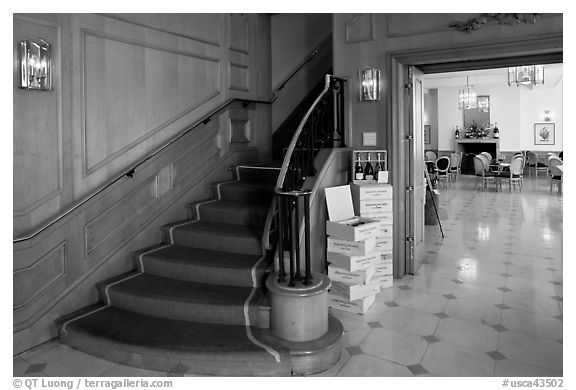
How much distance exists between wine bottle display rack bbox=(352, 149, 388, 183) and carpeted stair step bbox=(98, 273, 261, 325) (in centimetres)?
200

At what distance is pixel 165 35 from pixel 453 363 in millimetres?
4414

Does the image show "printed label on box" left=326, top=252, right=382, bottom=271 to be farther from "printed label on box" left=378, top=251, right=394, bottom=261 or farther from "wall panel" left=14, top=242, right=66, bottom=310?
"wall panel" left=14, top=242, right=66, bottom=310

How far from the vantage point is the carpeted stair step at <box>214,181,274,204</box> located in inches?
203

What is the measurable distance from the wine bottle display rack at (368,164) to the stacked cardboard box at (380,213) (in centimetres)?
18

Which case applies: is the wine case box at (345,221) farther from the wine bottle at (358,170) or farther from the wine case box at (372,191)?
the wine bottle at (358,170)

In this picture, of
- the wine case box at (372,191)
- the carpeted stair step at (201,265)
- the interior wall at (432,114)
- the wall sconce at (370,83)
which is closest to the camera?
the carpeted stair step at (201,265)

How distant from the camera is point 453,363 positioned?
3199 millimetres

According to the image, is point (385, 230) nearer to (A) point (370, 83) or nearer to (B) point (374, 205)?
(B) point (374, 205)

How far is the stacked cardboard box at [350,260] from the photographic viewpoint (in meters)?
4.13

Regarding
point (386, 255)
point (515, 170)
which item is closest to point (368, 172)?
point (386, 255)

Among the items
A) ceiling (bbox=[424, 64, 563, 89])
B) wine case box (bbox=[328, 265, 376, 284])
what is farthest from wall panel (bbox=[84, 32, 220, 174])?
ceiling (bbox=[424, 64, 563, 89])

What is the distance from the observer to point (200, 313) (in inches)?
141

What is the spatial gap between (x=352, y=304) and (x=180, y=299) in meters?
1.64

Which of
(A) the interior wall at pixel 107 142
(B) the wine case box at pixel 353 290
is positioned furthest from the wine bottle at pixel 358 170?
(A) the interior wall at pixel 107 142
